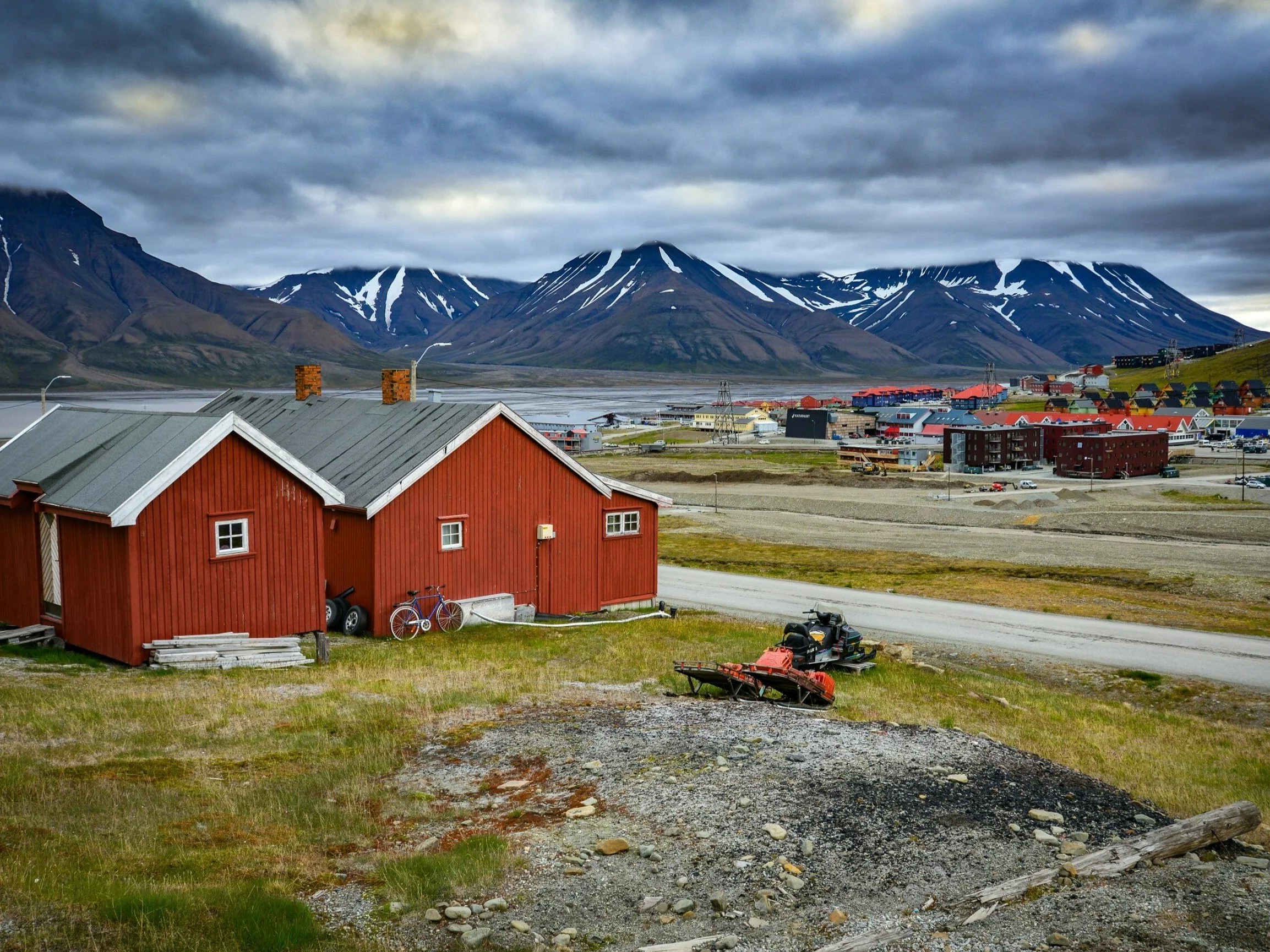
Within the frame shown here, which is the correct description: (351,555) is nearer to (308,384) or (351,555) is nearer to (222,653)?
(222,653)

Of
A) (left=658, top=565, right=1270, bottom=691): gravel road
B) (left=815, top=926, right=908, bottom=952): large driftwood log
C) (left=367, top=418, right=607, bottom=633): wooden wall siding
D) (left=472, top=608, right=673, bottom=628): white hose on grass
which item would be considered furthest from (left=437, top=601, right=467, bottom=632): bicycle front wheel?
(left=815, top=926, right=908, bottom=952): large driftwood log

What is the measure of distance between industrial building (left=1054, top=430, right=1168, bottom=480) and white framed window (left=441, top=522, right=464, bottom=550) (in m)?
102

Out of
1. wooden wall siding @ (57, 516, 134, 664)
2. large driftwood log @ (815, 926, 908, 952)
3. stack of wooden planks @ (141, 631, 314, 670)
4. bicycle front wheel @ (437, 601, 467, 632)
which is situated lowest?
bicycle front wheel @ (437, 601, 467, 632)

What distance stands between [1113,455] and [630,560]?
322ft

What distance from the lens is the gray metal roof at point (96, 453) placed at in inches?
885

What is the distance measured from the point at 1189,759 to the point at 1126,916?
10848 millimetres

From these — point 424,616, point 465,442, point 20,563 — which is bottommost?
point 424,616

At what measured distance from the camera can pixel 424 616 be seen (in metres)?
28.0

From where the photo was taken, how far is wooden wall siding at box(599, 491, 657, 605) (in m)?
33.9

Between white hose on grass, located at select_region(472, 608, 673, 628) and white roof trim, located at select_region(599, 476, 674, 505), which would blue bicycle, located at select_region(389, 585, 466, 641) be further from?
white roof trim, located at select_region(599, 476, 674, 505)

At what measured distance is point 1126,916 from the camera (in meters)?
9.73

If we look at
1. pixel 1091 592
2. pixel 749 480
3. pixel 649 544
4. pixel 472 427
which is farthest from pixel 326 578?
pixel 749 480

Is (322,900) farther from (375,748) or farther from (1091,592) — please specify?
(1091,592)

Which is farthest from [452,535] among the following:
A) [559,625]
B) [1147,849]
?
[1147,849]
